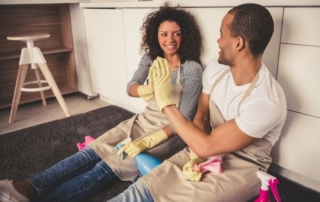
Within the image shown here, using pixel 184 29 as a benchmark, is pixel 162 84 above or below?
below

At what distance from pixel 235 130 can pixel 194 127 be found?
0.40 ft

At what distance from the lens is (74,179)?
39.9 inches

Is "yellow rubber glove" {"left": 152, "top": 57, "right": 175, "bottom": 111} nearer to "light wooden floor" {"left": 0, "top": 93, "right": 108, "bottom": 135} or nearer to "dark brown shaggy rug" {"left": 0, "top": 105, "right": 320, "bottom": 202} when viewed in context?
"dark brown shaggy rug" {"left": 0, "top": 105, "right": 320, "bottom": 202}

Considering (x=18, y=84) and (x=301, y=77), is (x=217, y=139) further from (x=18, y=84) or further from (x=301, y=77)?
(x=18, y=84)

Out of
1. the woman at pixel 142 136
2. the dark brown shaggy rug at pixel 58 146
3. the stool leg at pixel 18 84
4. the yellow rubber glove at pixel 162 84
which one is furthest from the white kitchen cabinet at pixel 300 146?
the stool leg at pixel 18 84

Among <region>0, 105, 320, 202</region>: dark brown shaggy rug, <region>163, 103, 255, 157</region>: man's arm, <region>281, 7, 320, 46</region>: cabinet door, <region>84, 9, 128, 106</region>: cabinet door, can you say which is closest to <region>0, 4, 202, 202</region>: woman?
<region>0, 105, 320, 202</region>: dark brown shaggy rug

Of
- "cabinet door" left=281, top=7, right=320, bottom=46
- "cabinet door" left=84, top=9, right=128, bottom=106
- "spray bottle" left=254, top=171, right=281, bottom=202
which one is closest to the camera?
"spray bottle" left=254, top=171, right=281, bottom=202

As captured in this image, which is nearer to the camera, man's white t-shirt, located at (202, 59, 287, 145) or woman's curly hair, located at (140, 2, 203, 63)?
man's white t-shirt, located at (202, 59, 287, 145)

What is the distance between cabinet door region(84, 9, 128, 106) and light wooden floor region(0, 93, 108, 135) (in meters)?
0.15

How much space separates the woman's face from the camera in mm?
1178

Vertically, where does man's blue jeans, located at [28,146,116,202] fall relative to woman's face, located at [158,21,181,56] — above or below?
below

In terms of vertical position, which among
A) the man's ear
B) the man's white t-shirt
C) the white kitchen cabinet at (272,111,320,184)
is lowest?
the white kitchen cabinet at (272,111,320,184)

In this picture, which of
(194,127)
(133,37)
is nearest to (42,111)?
(133,37)

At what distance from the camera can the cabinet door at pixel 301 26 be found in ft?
2.96
